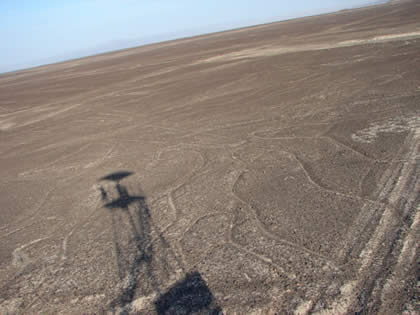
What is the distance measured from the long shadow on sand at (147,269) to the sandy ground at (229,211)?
18 millimetres

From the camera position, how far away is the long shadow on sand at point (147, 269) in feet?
10.5

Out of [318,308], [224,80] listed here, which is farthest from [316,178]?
[224,80]

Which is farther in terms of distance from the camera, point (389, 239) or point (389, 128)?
point (389, 128)


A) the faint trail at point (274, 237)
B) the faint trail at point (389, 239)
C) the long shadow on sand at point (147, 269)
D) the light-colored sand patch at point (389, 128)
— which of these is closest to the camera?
the faint trail at point (389, 239)

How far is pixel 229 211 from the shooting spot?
184 inches

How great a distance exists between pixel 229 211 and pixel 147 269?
1.47 m

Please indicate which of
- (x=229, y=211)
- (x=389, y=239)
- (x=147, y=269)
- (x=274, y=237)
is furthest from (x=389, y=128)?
(x=147, y=269)

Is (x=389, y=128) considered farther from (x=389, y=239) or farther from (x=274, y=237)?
(x=274, y=237)

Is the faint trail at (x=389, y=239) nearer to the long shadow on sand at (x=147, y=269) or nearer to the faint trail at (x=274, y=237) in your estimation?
the faint trail at (x=274, y=237)

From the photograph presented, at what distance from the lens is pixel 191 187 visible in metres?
5.61

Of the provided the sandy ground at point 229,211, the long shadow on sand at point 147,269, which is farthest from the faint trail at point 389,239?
the long shadow on sand at point 147,269

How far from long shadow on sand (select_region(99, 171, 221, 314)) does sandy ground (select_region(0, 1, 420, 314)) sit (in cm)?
2

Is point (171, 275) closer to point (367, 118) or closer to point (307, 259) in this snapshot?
point (307, 259)

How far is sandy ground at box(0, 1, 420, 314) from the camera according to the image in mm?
3227
